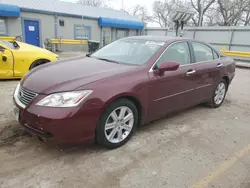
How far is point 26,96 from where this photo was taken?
2.67 meters

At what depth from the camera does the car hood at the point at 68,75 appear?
2579 mm

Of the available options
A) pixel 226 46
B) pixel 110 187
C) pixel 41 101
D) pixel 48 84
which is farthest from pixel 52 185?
pixel 226 46

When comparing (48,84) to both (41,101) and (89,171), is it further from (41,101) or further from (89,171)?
(89,171)

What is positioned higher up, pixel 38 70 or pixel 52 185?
pixel 38 70

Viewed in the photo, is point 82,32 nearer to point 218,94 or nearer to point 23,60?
point 23,60

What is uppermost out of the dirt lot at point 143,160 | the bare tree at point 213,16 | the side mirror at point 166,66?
the bare tree at point 213,16

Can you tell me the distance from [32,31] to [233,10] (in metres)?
24.5

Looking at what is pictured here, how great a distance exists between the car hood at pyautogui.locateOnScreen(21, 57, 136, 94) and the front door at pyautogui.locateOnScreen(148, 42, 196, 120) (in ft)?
1.64

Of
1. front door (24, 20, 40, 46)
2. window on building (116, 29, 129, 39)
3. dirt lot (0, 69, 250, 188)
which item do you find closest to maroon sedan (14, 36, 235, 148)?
dirt lot (0, 69, 250, 188)

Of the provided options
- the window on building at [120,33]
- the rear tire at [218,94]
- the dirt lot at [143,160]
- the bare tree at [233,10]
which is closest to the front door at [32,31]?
the window on building at [120,33]

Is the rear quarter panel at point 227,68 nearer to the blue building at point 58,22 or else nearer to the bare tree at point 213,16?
the blue building at point 58,22

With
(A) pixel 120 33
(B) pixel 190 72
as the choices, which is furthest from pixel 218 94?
(A) pixel 120 33

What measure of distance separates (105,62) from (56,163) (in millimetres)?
1600

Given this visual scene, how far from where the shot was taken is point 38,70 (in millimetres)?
3150
